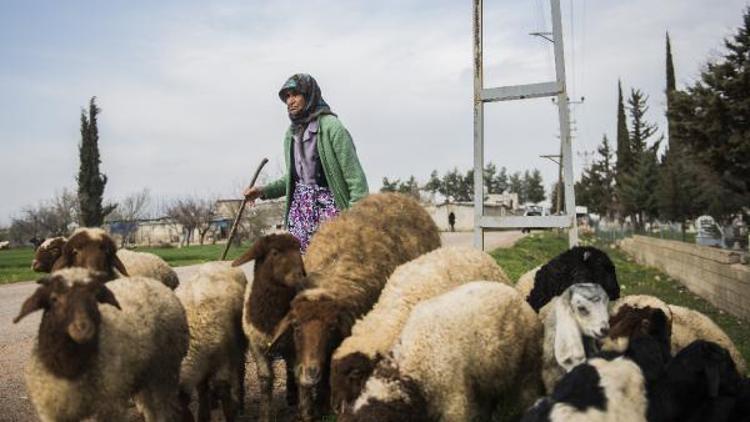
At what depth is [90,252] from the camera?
6684 mm

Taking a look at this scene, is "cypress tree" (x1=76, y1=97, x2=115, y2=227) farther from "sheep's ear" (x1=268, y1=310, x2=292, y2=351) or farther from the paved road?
"sheep's ear" (x1=268, y1=310, x2=292, y2=351)

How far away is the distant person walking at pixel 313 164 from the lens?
7.85 metres

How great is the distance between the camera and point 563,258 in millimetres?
6441

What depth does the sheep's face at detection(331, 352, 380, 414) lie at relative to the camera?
5051mm

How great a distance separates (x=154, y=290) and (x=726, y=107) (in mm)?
22729

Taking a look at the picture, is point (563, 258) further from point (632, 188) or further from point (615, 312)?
point (632, 188)

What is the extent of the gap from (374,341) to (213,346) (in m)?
1.94

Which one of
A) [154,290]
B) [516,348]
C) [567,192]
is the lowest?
[516,348]

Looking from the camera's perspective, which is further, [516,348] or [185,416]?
[185,416]

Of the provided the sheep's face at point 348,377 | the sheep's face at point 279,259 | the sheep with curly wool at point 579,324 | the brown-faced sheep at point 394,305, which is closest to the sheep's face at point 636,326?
the sheep with curly wool at point 579,324

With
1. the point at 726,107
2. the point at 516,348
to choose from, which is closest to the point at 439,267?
the point at 516,348

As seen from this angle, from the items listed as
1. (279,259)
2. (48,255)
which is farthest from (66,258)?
(279,259)

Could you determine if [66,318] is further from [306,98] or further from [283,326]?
[306,98]

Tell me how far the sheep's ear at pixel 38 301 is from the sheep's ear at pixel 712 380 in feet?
14.1
